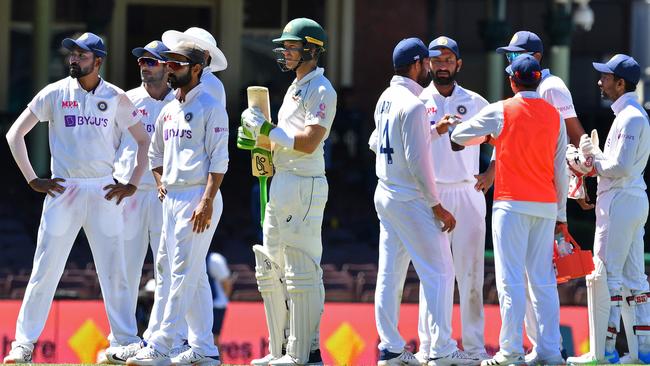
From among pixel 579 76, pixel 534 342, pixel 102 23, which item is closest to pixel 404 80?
pixel 534 342

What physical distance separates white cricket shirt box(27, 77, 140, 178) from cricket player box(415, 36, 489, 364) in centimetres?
202

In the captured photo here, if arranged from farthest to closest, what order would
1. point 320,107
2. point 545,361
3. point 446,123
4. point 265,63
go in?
1. point 265,63
2. point 446,123
3. point 545,361
4. point 320,107

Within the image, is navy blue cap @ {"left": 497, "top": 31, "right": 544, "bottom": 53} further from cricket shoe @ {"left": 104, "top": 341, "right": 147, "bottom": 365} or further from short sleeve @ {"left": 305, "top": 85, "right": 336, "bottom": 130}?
cricket shoe @ {"left": 104, "top": 341, "right": 147, "bottom": 365}

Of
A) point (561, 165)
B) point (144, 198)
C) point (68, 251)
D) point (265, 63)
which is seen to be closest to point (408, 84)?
point (561, 165)

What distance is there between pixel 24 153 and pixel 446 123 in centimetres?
265

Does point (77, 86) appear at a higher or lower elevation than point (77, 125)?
higher

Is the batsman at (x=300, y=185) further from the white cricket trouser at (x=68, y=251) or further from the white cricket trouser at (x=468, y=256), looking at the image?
the white cricket trouser at (x=68, y=251)

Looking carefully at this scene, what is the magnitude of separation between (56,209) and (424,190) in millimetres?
2283

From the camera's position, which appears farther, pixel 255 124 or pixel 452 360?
pixel 452 360

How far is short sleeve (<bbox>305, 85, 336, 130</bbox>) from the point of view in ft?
29.1

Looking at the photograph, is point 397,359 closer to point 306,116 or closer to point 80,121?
point 306,116

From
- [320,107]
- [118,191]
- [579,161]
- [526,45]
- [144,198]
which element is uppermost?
[526,45]

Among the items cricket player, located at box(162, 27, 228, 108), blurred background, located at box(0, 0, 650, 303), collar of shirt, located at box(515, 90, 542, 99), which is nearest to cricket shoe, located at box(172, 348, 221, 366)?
cricket player, located at box(162, 27, 228, 108)

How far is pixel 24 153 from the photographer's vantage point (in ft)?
31.8
